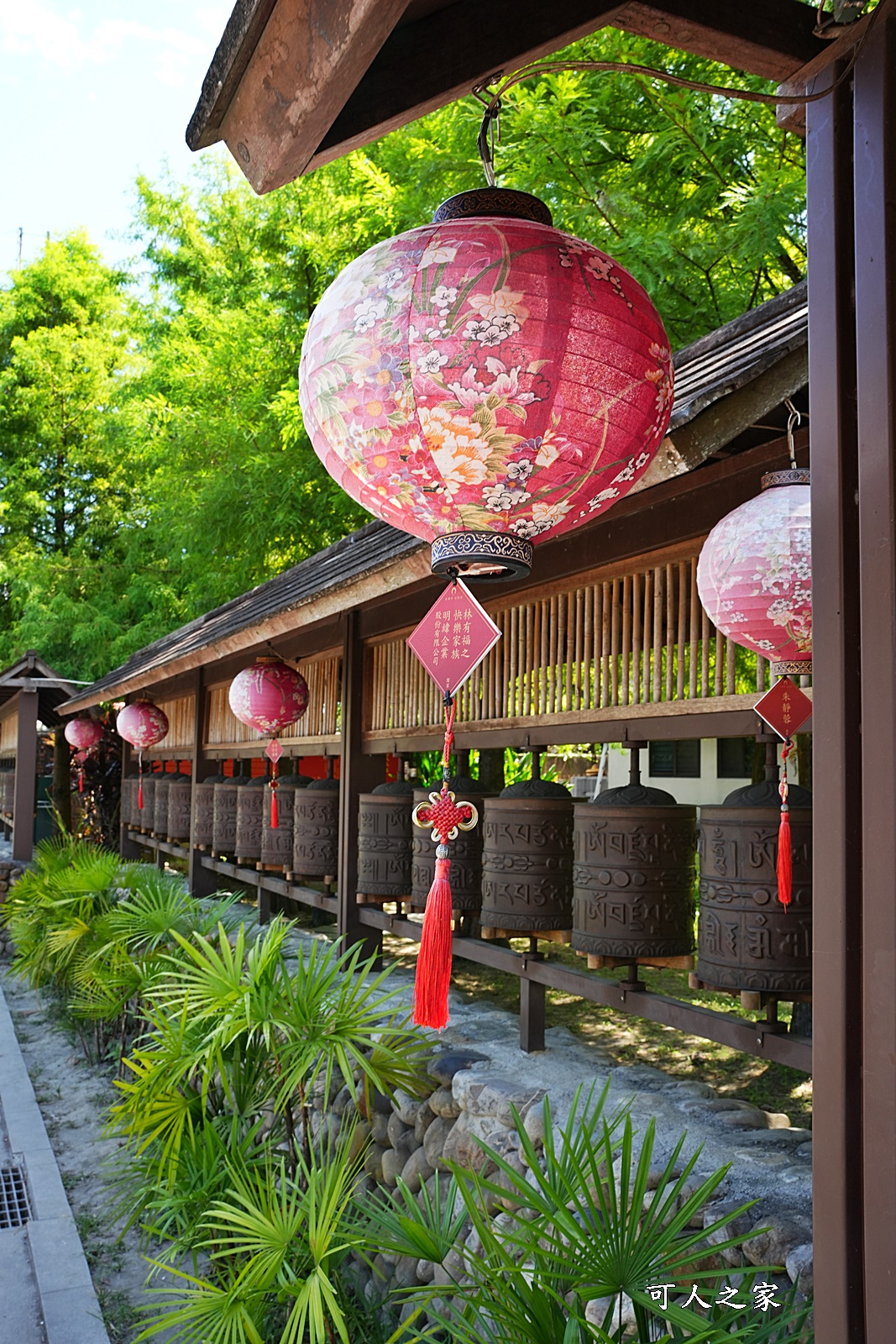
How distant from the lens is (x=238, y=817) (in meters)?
7.90

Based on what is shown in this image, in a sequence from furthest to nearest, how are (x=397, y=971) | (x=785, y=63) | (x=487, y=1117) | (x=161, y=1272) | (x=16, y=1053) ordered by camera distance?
(x=16, y=1053)
(x=397, y=971)
(x=161, y=1272)
(x=487, y=1117)
(x=785, y=63)

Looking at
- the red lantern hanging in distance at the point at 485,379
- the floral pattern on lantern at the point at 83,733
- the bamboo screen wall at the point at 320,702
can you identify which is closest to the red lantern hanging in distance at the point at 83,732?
the floral pattern on lantern at the point at 83,733

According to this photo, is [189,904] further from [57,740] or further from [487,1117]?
[57,740]

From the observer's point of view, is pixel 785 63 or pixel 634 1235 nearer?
pixel 785 63

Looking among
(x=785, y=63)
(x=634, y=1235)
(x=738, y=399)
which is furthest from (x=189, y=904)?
(x=785, y=63)

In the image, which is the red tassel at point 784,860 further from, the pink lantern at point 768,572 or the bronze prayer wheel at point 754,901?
the pink lantern at point 768,572

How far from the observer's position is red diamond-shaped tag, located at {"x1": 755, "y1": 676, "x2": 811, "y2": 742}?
2725 mm

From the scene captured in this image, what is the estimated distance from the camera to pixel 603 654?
409 cm

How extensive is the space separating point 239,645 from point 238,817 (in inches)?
83.1

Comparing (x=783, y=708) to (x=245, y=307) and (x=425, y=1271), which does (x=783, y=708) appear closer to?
(x=425, y=1271)

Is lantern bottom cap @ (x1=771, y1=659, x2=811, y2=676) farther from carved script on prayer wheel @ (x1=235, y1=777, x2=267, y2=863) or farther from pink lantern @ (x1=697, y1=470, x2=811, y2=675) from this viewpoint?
carved script on prayer wheel @ (x1=235, y1=777, x2=267, y2=863)

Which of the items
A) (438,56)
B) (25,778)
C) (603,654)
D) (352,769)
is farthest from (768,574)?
(25,778)

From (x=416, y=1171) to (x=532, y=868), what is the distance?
1.36 metres

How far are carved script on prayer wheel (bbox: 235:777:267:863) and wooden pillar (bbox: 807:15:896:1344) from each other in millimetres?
6302
